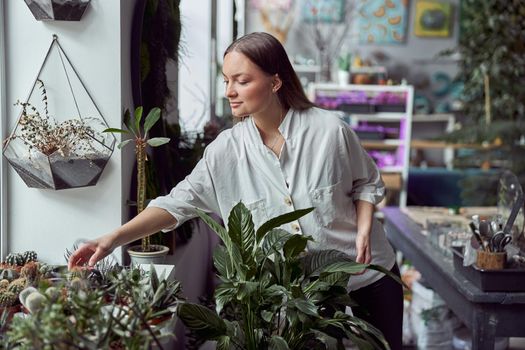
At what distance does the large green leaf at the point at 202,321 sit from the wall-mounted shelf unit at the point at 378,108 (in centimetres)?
553

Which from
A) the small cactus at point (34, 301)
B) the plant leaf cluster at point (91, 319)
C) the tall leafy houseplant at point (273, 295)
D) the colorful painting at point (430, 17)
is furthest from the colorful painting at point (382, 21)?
the small cactus at point (34, 301)

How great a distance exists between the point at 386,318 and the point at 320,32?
20.8 feet

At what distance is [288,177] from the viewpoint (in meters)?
2.08

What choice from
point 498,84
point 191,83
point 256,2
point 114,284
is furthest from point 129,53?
point 256,2

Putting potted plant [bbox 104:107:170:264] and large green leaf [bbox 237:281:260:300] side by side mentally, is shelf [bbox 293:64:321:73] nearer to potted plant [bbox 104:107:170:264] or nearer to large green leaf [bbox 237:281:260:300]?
potted plant [bbox 104:107:170:264]

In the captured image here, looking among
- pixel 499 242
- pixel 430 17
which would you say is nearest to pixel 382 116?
pixel 430 17

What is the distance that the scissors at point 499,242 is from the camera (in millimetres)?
2568

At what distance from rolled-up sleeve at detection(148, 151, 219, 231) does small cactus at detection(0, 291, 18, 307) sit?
1.40 feet

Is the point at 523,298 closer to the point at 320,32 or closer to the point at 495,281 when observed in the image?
the point at 495,281

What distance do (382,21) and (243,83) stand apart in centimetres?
675

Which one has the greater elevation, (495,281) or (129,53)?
(129,53)

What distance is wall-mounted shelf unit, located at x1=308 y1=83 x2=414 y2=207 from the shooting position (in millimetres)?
7238

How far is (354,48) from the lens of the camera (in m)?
8.40

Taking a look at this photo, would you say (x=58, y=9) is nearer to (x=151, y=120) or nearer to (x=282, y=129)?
(x=151, y=120)
